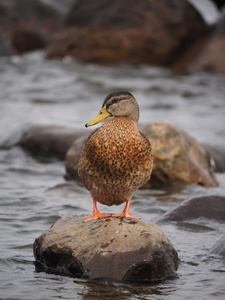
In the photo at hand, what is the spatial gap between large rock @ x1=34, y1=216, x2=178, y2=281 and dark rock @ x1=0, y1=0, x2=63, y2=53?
1662 cm

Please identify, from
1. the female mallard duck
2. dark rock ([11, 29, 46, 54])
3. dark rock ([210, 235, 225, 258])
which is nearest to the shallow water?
dark rock ([210, 235, 225, 258])

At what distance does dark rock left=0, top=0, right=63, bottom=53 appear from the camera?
69.3 ft

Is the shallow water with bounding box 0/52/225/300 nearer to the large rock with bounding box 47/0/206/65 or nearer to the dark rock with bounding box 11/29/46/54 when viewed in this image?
the large rock with bounding box 47/0/206/65

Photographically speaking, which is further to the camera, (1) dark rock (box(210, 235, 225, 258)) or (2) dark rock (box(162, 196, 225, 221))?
(2) dark rock (box(162, 196, 225, 221))

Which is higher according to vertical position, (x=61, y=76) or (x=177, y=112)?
(x=61, y=76)

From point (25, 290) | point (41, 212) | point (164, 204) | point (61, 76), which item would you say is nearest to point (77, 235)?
point (25, 290)

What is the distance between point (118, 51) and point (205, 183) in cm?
997

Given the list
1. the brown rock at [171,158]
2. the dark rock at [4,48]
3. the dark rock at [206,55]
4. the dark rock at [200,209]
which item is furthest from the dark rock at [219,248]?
the dark rock at [4,48]

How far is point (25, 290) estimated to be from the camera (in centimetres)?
458

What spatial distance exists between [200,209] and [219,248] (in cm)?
119

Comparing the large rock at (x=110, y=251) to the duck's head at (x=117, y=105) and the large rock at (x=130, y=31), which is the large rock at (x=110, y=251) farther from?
the large rock at (x=130, y=31)

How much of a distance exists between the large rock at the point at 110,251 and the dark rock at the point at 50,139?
4.52 m

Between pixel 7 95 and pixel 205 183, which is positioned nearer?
pixel 205 183

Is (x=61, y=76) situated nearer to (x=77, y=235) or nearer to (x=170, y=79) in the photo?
(x=170, y=79)
